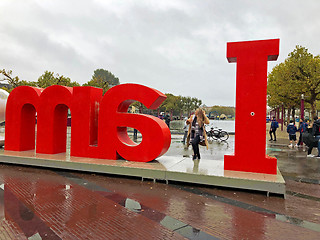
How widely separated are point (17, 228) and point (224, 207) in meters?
3.56

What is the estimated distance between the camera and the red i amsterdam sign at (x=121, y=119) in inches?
247

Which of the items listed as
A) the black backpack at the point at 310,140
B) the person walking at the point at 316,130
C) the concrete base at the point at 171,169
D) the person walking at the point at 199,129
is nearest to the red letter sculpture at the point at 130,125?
the concrete base at the point at 171,169

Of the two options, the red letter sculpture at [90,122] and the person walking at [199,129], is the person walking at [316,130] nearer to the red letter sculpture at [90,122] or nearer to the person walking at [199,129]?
the person walking at [199,129]

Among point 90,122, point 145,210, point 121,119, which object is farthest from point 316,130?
point 90,122

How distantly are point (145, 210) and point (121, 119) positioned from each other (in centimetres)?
379

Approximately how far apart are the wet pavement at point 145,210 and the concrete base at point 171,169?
20 centimetres

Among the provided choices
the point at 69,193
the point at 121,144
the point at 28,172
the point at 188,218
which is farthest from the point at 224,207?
the point at 28,172

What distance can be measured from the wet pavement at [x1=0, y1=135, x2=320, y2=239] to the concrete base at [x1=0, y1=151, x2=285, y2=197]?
0.65 feet

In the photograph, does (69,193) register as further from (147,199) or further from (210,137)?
(210,137)

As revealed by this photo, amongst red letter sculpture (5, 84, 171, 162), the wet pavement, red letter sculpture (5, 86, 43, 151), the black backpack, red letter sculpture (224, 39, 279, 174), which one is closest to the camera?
the wet pavement

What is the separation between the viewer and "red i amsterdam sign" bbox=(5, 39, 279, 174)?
6.28 m

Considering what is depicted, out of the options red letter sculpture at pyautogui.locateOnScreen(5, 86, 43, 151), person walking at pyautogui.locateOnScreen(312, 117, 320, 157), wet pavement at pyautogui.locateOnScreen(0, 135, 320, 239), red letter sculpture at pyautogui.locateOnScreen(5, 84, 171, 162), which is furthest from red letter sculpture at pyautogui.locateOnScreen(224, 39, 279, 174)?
red letter sculpture at pyautogui.locateOnScreen(5, 86, 43, 151)

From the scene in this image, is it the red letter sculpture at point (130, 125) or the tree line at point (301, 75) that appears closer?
the red letter sculpture at point (130, 125)

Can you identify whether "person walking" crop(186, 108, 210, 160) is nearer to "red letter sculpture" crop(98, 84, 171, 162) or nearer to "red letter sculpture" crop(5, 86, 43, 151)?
"red letter sculpture" crop(98, 84, 171, 162)
